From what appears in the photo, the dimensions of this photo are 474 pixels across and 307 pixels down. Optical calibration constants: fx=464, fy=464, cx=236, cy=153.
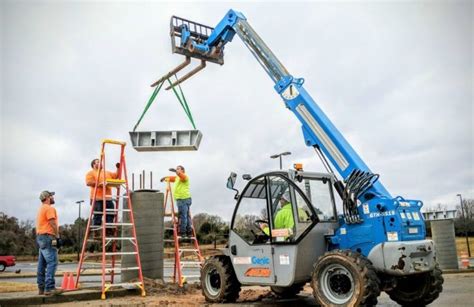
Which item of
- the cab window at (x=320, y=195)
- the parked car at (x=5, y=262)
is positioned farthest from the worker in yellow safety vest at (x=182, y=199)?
the parked car at (x=5, y=262)

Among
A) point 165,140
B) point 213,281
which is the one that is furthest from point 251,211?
point 165,140

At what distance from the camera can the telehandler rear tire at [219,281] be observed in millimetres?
9469

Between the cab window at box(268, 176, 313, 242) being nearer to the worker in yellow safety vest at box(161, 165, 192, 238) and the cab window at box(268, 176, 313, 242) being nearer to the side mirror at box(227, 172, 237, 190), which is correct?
the side mirror at box(227, 172, 237, 190)

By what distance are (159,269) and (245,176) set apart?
4.34 metres

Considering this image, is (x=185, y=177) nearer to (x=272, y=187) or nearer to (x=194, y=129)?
(x=194, y=129)

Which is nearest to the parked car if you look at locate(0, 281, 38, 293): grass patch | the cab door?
locate(0, 281, 38, 293): grass patch

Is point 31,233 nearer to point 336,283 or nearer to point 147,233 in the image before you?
point 147,233

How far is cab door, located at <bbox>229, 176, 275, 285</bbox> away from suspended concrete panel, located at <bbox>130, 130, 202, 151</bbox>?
3336mm

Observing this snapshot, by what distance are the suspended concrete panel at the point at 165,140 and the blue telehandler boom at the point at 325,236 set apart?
10.1 feet

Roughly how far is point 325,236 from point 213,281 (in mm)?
2741

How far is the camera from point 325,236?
8.76 metres

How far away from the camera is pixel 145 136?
1286cm

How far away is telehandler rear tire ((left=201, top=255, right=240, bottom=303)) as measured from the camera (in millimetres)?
9469

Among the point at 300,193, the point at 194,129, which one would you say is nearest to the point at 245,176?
the point at 300,193
